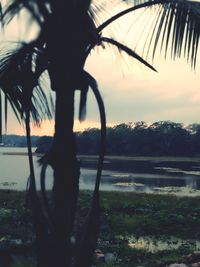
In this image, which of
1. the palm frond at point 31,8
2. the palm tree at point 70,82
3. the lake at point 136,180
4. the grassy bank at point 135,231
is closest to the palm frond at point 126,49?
the palm tree at point 70,82

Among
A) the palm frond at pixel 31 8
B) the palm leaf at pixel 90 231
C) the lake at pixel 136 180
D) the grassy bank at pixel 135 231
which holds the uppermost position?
the palm frond at pixel 31 8

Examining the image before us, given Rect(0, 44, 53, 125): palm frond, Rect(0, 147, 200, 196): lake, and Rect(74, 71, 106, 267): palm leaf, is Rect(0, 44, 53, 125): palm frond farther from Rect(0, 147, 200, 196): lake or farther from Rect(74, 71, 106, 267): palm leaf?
Rect(0, 147, 200, 196): lake

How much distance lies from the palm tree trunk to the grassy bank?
525cm

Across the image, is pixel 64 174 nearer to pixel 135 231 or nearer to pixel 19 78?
pixel 19 78

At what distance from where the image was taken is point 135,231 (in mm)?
17547

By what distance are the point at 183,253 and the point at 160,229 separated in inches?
175

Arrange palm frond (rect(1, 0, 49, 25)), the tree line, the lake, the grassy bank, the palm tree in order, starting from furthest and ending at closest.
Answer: the tree line
the lake
the grassy bank
the palm tree
palm frond (rect(1, 0, 49, 25))

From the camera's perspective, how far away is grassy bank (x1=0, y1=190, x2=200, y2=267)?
42.2 feet

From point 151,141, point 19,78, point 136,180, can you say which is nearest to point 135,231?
point 19,78

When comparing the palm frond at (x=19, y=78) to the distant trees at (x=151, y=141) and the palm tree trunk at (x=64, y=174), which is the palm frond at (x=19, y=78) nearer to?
the palm tree trunk at (x=64, y=174)

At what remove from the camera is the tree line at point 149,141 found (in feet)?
388

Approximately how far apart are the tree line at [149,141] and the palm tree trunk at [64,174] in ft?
356

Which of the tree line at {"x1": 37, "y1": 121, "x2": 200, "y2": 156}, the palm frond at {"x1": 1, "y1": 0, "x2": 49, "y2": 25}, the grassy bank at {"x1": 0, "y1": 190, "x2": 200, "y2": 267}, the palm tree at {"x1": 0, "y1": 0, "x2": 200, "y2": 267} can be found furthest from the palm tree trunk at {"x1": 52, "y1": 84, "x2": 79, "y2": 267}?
the tree line at {"x1": 37, "y1": 121, "x2": 200, "y2": 156}

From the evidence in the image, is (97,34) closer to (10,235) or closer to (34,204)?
(34,204)
